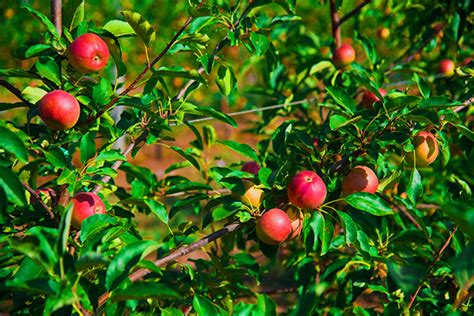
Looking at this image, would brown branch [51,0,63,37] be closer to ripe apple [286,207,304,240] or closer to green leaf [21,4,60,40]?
green leaf [21,4,60,40]

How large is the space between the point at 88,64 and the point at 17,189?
286mm

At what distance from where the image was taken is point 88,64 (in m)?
1.02

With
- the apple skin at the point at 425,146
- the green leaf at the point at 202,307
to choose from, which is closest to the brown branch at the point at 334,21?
the apple skin at the point at 425,146

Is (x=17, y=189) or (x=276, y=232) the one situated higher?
(x=17, y=189)

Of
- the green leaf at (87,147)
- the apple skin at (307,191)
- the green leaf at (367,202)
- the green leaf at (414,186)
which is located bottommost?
the green leaf at (414,186)

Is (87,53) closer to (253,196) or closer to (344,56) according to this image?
(253,196)

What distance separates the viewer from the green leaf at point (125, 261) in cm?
80

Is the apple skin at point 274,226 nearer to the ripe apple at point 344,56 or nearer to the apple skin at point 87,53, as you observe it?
the apple skin at point 87,53

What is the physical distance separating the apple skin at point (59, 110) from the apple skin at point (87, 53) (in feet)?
0.20

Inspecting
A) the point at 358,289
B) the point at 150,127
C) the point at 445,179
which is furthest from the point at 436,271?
the point at 150,127

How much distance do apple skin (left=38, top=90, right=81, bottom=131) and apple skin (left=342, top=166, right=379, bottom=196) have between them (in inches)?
21.7

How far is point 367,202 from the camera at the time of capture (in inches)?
41.1

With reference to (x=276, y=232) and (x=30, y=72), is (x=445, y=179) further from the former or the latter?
(x=30, y=72)

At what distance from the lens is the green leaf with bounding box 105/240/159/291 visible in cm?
80
